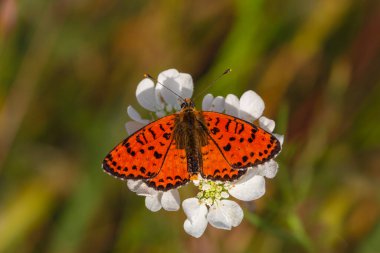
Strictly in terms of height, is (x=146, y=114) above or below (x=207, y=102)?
below

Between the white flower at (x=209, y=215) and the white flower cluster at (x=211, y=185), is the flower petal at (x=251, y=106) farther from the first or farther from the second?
the white flower at (x=209, y=215)

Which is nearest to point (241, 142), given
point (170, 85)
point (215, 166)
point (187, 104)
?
point (215, 166)

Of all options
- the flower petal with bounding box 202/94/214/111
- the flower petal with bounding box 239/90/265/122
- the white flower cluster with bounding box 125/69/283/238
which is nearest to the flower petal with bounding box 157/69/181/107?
the white flower cluster with bounding box 125/69/283/238

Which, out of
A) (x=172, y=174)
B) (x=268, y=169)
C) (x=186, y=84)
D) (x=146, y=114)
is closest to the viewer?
(x=172, y=174)

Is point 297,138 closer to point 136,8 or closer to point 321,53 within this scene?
point 321,53

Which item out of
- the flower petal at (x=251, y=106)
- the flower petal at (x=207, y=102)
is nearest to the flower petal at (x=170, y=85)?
the flower petal at (x=207, y=102)

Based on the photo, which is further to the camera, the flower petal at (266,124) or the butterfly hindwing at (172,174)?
the flower petal at (266,124)

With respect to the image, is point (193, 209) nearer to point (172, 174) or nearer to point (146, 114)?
point (172, 174)
